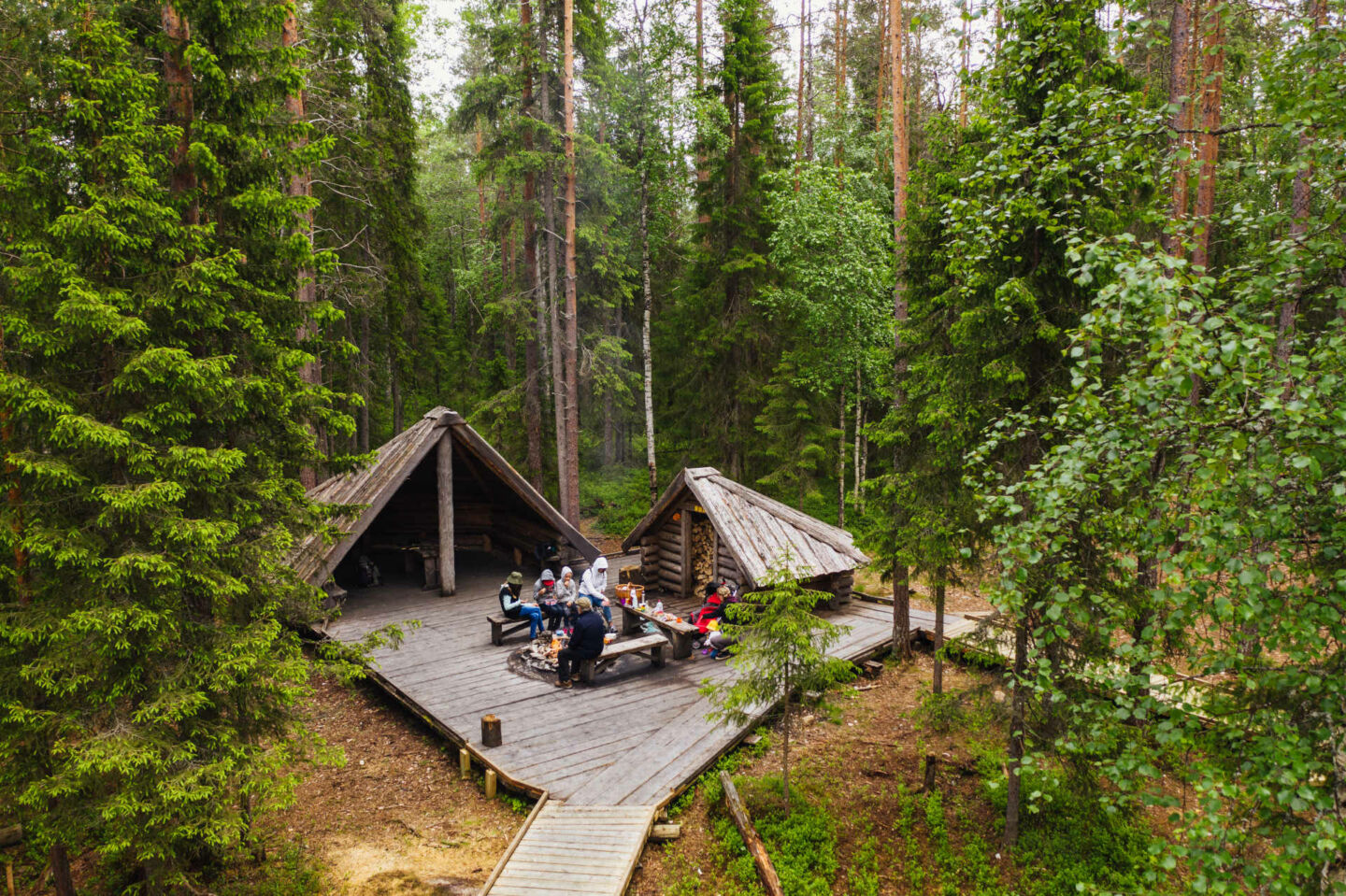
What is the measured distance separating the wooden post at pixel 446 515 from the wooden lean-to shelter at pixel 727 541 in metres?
4.27

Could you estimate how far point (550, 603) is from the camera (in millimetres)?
13727

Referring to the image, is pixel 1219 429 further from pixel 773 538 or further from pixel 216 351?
pixel 773 538

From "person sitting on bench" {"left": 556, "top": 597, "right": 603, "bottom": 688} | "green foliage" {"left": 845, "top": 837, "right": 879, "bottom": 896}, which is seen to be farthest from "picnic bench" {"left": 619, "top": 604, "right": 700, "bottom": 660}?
"green foliage" {"left": 845, "top": 837, "right": 879, "bottom": 896}

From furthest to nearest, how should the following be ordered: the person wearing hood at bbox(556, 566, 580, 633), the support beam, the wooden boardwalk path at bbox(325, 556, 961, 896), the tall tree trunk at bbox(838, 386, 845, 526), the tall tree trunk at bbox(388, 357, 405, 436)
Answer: the tall tree trunk at bbox(388, 357, 405, 436) < the tall tree trunk at bbox(838, 386, 845, 526) < the support beam < the person wearing hood at bbox(556, 566, 580, 633) < the wooden boardwalk path at bbox(325, 556, 961, 896)

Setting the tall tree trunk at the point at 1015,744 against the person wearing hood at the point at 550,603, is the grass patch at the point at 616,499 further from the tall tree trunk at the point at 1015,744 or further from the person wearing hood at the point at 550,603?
the tall tree trunk at the point at 1015,744

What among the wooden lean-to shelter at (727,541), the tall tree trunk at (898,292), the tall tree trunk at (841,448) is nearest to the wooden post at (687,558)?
the wooden lean-to shelter at (727,541)

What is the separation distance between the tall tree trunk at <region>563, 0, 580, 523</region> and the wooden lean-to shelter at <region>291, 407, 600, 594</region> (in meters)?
1.83

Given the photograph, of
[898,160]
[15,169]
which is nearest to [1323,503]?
[15,169]

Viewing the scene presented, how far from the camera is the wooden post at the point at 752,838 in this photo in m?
7.15

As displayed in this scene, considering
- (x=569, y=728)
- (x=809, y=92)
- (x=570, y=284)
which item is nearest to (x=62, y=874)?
(x=569, y=728)

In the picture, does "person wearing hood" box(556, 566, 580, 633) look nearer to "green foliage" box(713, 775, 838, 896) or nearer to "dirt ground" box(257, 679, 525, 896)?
"dirt ground" box(257, 679, 525, 896)

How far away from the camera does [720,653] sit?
12680 millimetres

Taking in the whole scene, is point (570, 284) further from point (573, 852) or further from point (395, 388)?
point (573, 852)

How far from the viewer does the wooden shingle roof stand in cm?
1380
